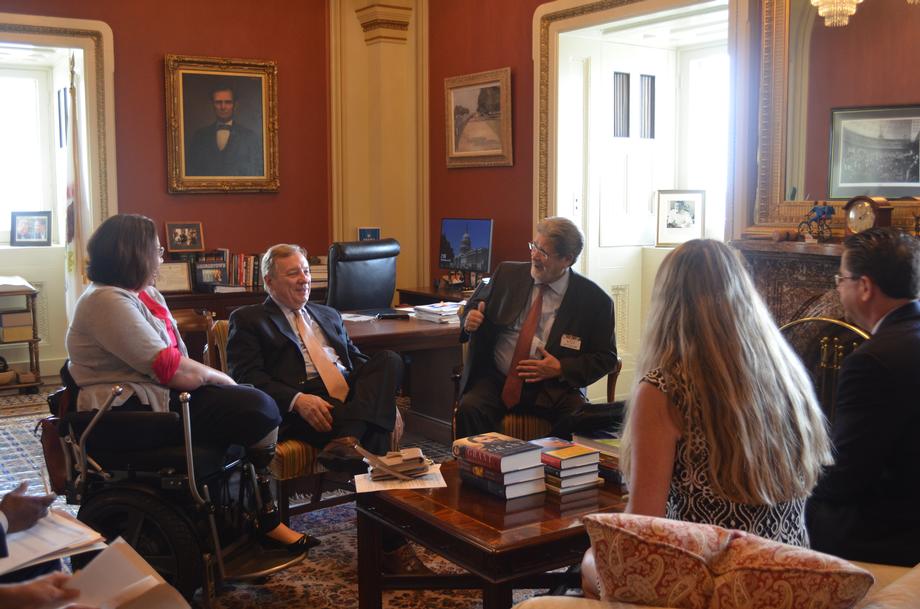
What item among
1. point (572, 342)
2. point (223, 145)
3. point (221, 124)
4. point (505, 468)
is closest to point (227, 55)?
point (221, 124)

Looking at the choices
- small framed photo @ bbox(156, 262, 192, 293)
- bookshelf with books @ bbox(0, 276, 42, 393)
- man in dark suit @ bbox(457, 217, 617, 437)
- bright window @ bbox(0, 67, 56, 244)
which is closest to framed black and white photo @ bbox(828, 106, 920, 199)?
man in dark suit @ bbox(457, 217, 617, 437)

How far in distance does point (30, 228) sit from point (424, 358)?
14.5ft

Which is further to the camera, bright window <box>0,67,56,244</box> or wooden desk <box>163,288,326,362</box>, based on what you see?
bright window <box>0,67,56,244</box>

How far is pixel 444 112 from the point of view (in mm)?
7535

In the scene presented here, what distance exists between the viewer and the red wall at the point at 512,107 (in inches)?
267

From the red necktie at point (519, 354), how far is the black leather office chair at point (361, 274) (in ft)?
5.89

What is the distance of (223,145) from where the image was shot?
24.1ft

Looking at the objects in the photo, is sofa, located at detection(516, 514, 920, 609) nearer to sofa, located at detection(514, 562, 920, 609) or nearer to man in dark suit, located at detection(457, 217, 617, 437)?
sofa, located at detection(514, 562, 920, 609)

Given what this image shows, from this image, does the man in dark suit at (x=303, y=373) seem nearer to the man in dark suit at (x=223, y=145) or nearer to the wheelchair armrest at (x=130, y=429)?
the wheelchair armrest at (x=130, y=429)

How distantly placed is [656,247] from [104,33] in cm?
420

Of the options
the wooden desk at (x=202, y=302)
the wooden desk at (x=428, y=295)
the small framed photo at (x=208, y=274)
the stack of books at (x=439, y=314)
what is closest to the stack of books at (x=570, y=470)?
the stack of books at (x=439, y=314)

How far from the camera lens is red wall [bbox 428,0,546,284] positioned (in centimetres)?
679

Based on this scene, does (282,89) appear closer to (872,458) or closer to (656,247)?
(656,247)

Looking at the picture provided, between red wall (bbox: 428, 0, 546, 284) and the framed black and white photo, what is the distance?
8.17 ft
